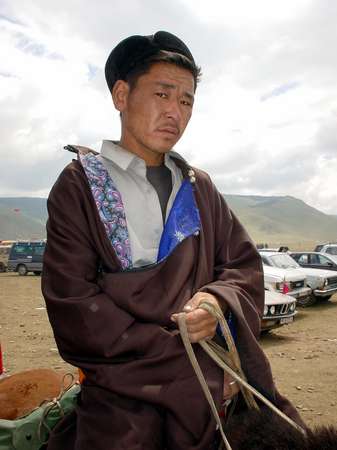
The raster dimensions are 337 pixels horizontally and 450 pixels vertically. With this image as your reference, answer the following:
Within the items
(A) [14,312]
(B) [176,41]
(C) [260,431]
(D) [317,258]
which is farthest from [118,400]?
(D) [317,258]

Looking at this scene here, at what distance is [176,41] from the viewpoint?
1.80 metres

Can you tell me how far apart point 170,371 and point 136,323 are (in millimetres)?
188

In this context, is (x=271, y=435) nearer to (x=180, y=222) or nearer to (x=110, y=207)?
(x=180, y=222)

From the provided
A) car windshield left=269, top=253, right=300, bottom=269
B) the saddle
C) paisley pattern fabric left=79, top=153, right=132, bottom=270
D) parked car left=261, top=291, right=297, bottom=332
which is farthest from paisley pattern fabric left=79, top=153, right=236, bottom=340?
car windshield left=269, top=253, right=300, bottom=269

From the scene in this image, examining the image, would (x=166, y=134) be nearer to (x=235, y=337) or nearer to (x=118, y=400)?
(x=235, y=337)

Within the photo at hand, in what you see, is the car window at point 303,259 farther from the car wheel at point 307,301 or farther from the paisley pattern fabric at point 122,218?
the paisley pattern fabric at point 122,218

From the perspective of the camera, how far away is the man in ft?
4.71

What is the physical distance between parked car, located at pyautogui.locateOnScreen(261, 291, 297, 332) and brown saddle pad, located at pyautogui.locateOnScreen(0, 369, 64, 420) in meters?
7.11

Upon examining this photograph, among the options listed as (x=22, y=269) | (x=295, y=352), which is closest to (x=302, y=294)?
(x=295, y=352)

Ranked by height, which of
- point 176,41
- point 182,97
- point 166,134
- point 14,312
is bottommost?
point 14,312

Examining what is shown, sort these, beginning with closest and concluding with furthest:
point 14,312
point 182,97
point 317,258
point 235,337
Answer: point 235,337 < point 182,97 < point 14,312 < point 317,258

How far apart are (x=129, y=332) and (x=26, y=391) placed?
97cm

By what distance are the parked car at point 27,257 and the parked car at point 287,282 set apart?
66.6 ft

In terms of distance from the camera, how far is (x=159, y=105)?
68.8 inches
